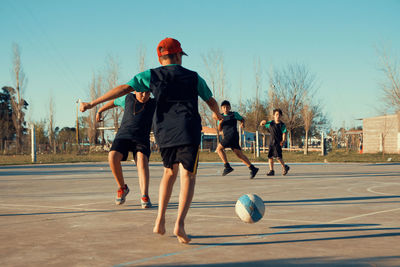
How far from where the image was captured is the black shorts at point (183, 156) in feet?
14.1

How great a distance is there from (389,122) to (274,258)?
4215 cm

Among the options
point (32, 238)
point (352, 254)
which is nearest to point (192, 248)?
point (352, 254)

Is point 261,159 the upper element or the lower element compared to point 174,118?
lower

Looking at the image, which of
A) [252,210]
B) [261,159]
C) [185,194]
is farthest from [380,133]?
[185,194]

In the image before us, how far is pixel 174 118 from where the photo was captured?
4.34m

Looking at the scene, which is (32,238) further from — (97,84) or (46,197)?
(97,84)

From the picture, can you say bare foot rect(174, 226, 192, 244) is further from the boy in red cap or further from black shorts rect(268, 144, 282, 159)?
black shorts rect(268, 144, 282, 159)

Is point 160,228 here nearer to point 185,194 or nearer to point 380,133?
point 185,194

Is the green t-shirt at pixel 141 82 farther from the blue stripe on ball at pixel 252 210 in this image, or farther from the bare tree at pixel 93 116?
the bare tree at pixel 93 116

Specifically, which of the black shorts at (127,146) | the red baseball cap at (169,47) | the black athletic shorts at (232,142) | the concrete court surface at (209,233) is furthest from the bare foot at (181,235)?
the black athletic shorts at (232,142)

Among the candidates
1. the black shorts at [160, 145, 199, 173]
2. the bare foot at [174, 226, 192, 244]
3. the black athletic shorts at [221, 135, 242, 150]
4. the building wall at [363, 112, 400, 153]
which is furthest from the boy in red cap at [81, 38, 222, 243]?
the building wall at [363, 112, 400, 153]

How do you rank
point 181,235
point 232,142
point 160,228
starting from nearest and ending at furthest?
point 181,235, point 160,228, point 232,142

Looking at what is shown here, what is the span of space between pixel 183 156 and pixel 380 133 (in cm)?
4266

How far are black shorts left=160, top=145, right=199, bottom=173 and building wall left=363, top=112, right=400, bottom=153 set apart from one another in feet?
128
